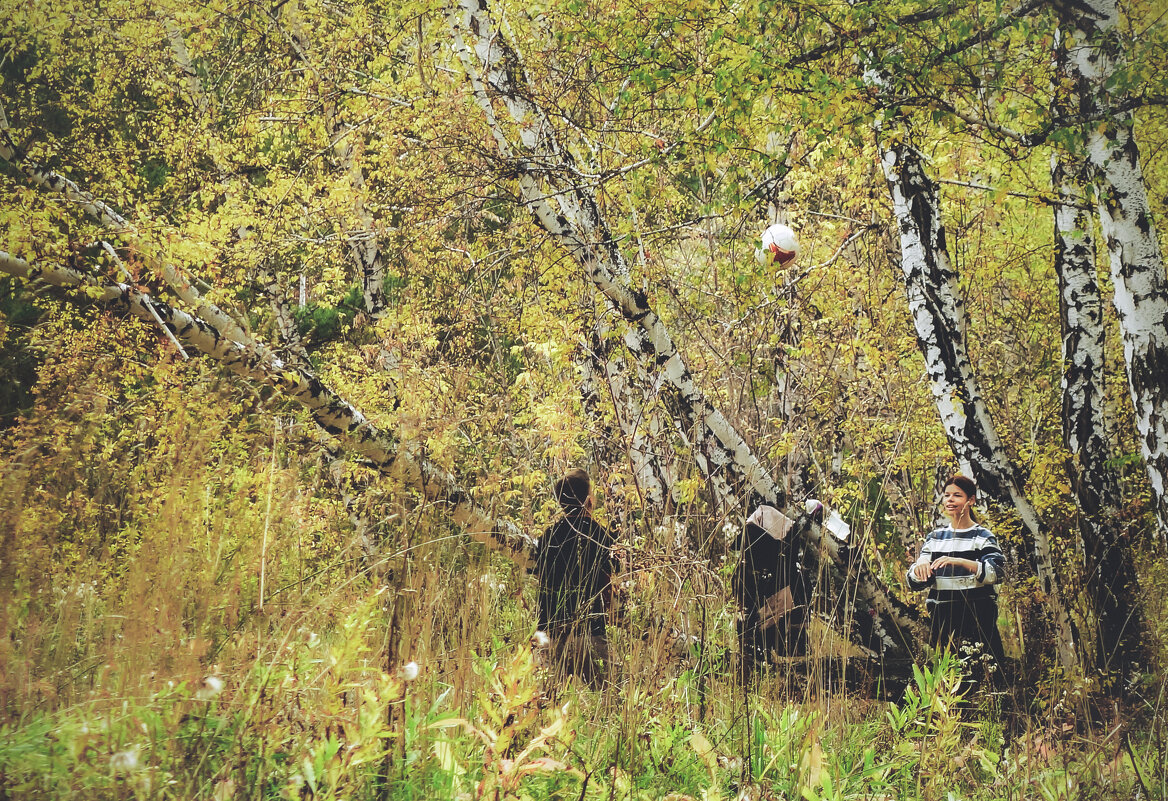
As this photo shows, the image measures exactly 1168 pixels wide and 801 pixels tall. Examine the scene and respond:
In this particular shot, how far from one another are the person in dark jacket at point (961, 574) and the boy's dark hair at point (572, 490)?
1.77m

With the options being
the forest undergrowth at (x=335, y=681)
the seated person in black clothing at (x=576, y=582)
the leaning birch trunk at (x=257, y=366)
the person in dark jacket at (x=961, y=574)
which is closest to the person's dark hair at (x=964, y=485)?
the person in dark jacket at (x=961, y=574)

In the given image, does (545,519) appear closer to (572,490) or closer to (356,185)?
(572,490)

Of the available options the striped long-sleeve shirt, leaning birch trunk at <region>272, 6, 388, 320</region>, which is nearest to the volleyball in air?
the striped long-sleeve shirt

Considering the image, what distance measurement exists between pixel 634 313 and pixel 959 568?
86.4 inches

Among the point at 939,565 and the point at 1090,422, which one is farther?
the point at 1090,422

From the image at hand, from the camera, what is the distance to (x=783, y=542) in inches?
148

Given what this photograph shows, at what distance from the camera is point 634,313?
165 inches

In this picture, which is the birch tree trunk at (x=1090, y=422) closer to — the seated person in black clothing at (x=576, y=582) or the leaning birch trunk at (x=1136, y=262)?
the leaning birch trunk at (x=1136, y=262)

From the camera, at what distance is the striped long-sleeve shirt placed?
3711 mm

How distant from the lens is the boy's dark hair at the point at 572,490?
3.59 meters

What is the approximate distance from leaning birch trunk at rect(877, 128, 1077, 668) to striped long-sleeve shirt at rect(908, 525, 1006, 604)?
2.37 feet

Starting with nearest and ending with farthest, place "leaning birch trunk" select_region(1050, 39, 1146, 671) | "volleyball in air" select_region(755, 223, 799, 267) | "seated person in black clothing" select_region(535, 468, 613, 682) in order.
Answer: "seated person in black clothing" select_region(535, 468, 613, 682) → "leaning birch trunk" select_region(1050, 39, 1146, 671) → "volleyball in air" select_region(755, 223, 799, 267)

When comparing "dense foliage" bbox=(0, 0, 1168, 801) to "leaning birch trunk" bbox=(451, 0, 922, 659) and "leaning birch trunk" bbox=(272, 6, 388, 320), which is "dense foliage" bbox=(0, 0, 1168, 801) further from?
"leaning birch trunk" bbox=(272, 6, 388, 320)

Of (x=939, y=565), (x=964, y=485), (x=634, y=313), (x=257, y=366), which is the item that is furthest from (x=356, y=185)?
(x=939, y=565)
